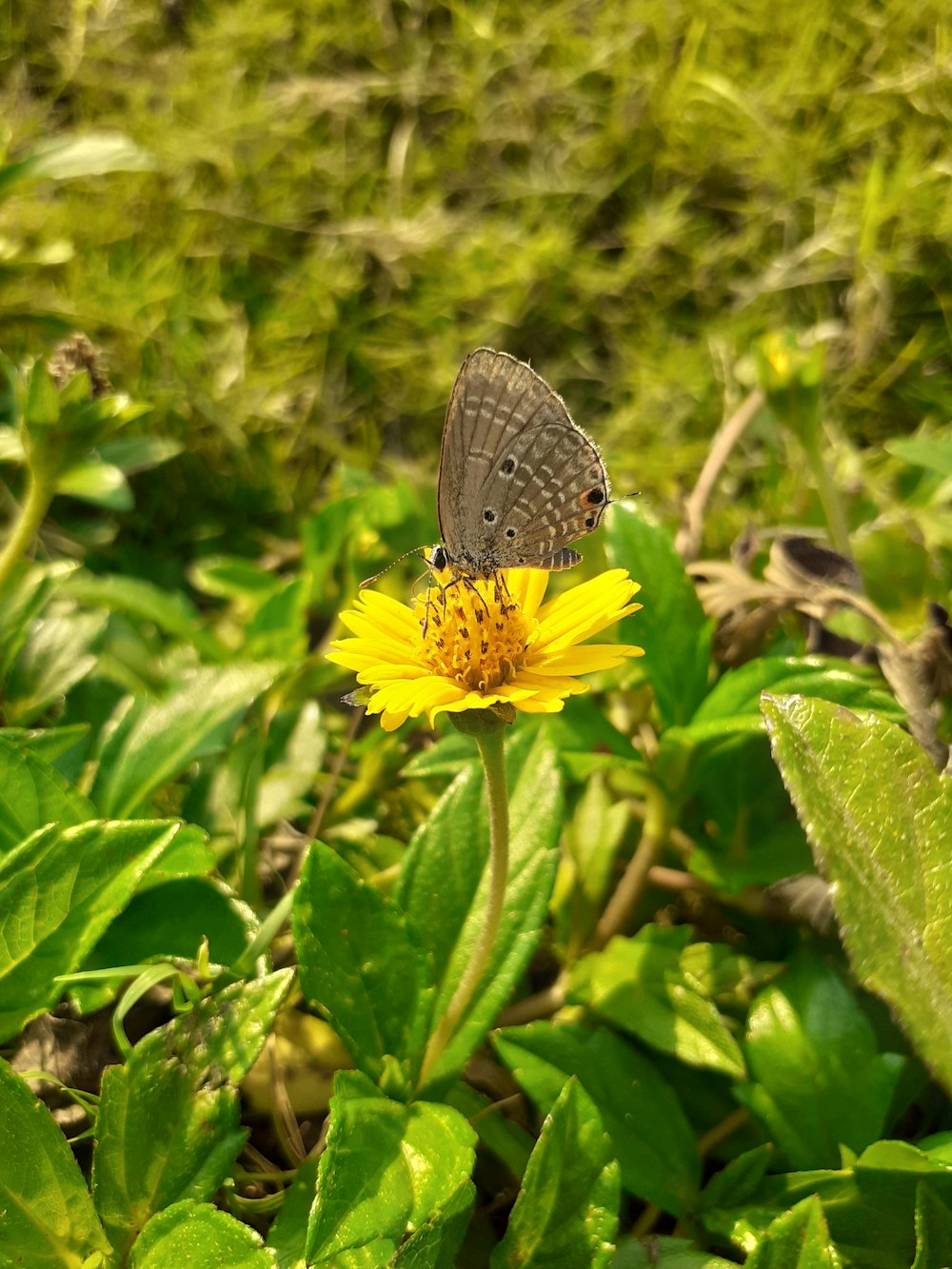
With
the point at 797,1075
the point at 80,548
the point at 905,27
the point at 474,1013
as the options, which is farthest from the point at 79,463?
the point at 905,27

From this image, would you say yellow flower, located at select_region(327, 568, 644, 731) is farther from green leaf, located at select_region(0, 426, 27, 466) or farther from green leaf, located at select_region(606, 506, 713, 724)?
green leaf, located at select_region(0, 426, 27, 466)

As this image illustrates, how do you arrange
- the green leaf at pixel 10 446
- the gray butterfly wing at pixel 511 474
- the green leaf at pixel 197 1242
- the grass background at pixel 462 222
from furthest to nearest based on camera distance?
the grass background at pixel 462 222, the green leaf at pixel 10 446, the gray butterfly wing at pixel 511 474, the green leaf at pixel 197 1242

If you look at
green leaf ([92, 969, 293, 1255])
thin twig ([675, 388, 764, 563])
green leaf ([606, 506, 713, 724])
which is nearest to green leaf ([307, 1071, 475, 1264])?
green leaf ([92, 969, 293, 1255])

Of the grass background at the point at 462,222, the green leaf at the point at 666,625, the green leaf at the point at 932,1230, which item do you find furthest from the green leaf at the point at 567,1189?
the grass background at the point at 462,222

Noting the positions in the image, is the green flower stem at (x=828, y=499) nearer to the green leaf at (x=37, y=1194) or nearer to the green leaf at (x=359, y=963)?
the green leaf at (x=359, y=963)

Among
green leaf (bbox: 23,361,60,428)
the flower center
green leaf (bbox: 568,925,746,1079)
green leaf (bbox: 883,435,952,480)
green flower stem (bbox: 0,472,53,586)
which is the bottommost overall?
green leaf (bbox: 568,925,746,1079)

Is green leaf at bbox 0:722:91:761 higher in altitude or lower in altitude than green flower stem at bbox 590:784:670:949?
higher
